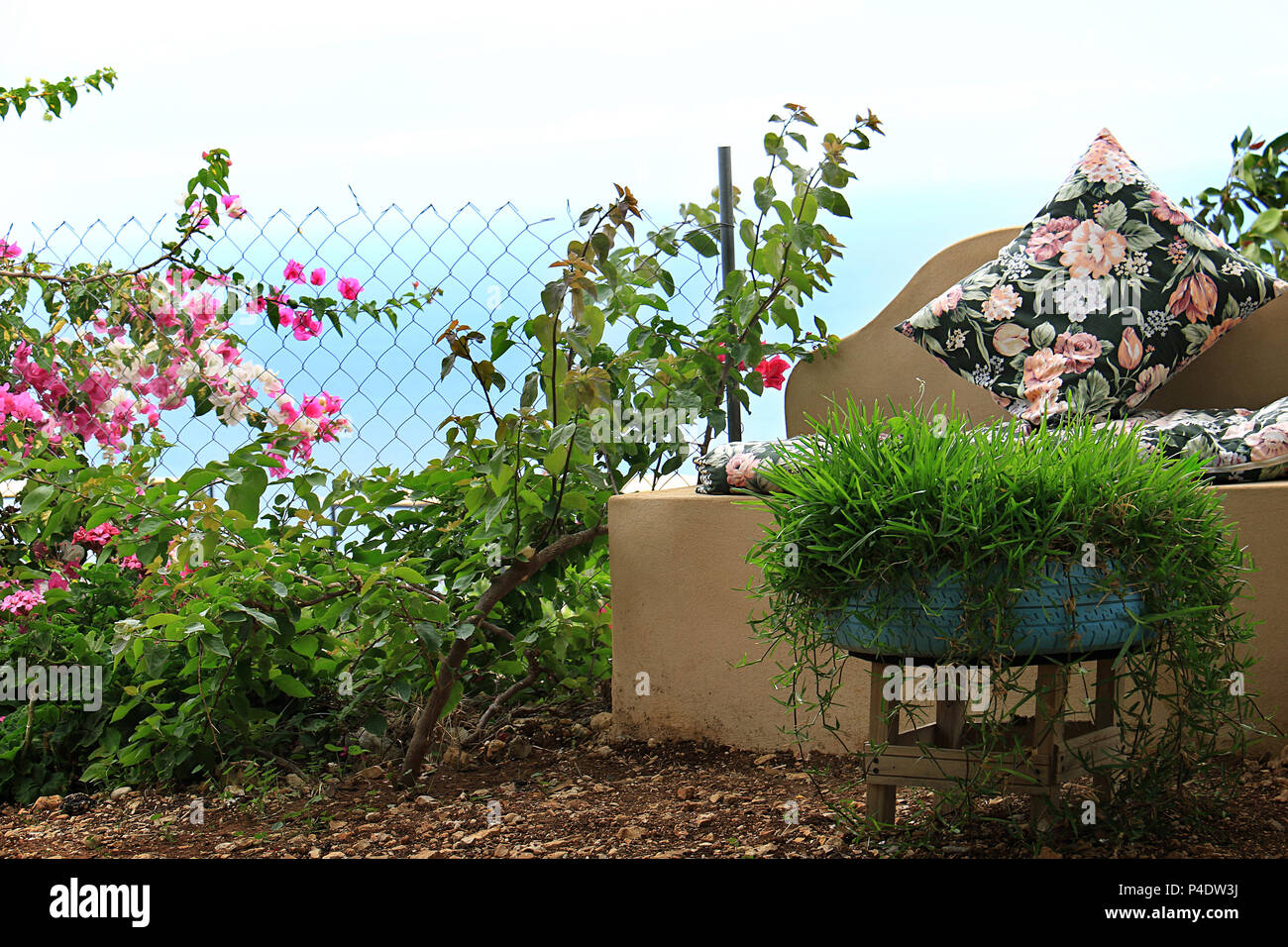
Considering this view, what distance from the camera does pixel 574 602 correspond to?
253 cm

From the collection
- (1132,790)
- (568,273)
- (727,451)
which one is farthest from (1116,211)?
(1132,790)

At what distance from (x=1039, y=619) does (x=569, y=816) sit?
871mm

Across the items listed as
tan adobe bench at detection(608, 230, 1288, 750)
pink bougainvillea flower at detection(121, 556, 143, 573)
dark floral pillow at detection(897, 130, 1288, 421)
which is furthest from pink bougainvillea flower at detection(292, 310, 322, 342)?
dark floral pillow at detection(897, 130, 1288, 421)

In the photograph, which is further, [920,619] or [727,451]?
[727,451]

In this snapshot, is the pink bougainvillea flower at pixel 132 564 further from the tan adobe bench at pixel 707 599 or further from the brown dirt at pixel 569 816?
the tan adobe bench at pixel 707 599

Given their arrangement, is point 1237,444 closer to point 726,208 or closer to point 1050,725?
point 1050,725

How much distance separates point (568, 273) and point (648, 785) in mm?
889

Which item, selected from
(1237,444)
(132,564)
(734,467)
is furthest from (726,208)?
(132,564)

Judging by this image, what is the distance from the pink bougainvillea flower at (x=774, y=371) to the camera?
2.80m

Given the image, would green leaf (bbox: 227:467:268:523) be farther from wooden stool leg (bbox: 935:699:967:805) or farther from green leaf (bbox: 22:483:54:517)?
wooden stool leg (bbox: 935:699:967:805)

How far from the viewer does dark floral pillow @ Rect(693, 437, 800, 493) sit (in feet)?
6.66

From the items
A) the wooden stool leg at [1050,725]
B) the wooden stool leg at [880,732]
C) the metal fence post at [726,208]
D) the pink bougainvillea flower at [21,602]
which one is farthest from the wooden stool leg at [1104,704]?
the pink bougainvillea flower at [21,602]

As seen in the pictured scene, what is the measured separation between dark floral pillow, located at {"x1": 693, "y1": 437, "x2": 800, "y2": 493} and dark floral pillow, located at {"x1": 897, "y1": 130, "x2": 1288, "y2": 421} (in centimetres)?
53
